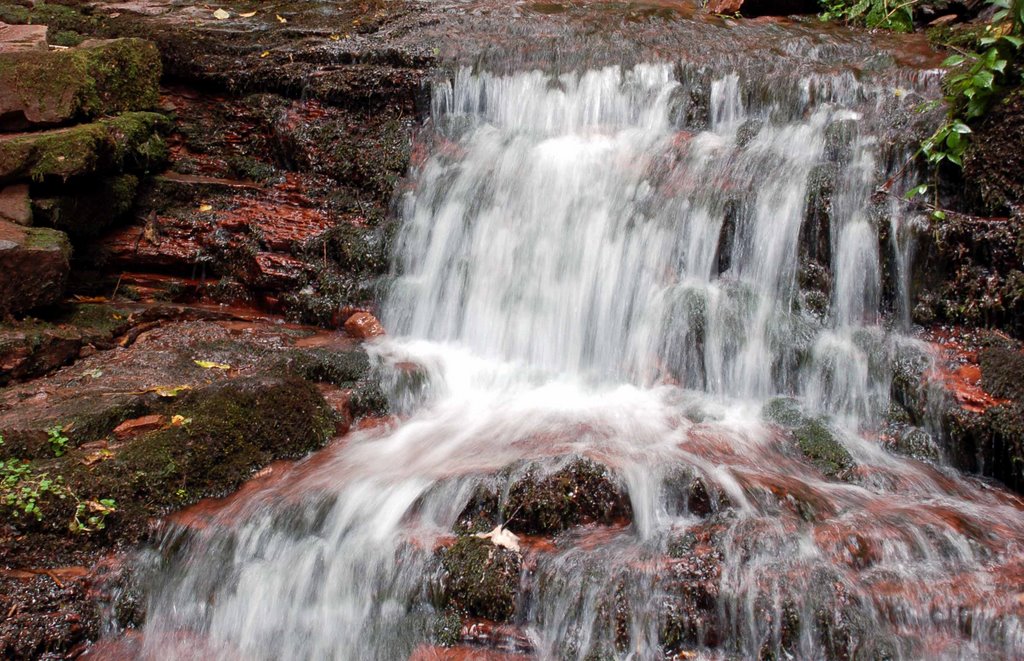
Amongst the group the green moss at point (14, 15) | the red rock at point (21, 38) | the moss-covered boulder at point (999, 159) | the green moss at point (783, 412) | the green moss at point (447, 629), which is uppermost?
the green moss at point (14, 15)

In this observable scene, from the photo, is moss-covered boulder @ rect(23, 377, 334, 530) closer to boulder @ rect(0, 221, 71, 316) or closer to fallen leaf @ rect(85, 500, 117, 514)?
fallen leaf @ rect(85, 500, 117, 514)

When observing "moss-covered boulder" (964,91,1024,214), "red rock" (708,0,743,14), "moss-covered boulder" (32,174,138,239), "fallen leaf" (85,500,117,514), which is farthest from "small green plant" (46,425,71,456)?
"red rock" (708,0,743,14)

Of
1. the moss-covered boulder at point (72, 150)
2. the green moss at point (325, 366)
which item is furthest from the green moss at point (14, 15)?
the green moss at point (325, 366)

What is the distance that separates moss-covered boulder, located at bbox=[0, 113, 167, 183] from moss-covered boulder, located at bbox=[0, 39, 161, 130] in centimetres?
15

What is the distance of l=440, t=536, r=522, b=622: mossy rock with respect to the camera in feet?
11.7

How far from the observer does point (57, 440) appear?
4.40 m

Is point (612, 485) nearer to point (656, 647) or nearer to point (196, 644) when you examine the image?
point (656, 647)

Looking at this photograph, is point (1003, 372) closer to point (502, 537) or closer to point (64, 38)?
point (502, 537)

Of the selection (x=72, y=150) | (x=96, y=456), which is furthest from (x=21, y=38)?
(x=96, y=456)

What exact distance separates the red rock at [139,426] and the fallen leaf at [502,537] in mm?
2324

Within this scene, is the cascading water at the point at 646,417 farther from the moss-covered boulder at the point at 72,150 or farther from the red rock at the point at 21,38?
the red rock at the point at 21,38

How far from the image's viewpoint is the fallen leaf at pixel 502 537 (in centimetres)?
375

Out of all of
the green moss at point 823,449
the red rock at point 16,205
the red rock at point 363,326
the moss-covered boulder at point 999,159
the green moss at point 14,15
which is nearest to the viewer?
the green moss at point 823,449

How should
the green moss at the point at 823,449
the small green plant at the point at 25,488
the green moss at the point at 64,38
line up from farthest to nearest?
the green moss at the point at 64,38 < the green moss at the point at 823,449 < the small green plant at the point at 25,488
